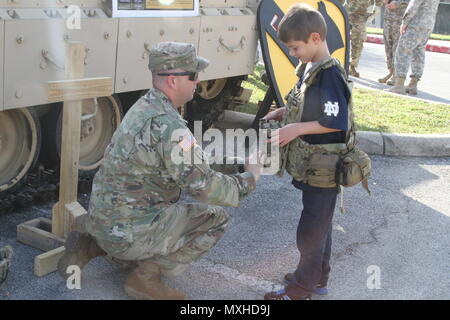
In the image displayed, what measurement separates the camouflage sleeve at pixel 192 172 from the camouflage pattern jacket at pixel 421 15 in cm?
670

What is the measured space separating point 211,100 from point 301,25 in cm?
385

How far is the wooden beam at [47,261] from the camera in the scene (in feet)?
12.6

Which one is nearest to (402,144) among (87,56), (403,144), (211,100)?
(403,144)

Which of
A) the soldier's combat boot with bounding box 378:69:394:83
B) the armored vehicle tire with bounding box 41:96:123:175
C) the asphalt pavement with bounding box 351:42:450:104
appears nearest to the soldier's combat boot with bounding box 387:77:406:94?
the asphalt pavement with bounding box 351:42:450:104

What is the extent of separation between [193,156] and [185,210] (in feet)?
1.39

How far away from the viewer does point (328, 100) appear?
3.39 meters

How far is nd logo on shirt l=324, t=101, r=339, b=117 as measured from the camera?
11.1 ft

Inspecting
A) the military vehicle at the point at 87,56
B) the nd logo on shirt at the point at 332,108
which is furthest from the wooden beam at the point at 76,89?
the nd logo on shirt at the point at 332,108

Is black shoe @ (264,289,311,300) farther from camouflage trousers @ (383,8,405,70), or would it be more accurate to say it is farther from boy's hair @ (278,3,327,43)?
camouflage trousers @ (383,8,405,70)

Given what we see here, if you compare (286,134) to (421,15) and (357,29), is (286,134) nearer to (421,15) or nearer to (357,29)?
(421,15)

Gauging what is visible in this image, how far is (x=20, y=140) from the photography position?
4773 mm

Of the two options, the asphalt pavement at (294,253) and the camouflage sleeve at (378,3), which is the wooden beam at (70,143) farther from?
the camouflage sleeve at (378,3)

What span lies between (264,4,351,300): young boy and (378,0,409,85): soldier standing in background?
7.59 m
